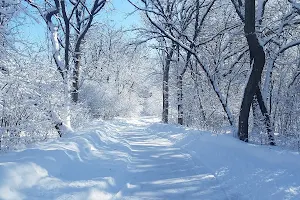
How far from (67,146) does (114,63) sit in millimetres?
35295

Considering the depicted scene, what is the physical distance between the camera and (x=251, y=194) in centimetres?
516

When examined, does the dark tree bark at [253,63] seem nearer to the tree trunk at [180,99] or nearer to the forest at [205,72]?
the forest at [205,72]

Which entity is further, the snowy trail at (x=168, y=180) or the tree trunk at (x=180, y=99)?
the tree trunk at (x=180, y=99)

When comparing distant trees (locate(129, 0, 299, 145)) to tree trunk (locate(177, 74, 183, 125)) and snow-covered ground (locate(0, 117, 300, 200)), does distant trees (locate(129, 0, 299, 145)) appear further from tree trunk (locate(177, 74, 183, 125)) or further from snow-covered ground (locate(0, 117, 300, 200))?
snow-covered ground (locate(0, 117, 300, 200))

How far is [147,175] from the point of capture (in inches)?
274

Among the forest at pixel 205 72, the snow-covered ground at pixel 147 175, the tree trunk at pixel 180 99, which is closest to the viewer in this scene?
the snow-covered ground at pixel 147 175

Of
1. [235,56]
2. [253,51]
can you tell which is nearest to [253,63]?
[253,51]

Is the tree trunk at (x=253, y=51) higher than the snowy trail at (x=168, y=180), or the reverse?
the tree trunk at (x=253, y=51)

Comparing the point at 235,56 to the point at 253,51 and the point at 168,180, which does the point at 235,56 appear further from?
the point at 168,180

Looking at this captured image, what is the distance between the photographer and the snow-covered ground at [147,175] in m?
4.68

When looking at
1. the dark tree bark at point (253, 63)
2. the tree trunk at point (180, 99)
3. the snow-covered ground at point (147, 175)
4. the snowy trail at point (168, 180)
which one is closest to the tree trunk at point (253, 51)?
the dark tree bark at point (253, 63)

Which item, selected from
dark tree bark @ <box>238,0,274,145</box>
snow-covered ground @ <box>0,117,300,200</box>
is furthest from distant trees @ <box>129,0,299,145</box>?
snow-covered ground @ <box>0,117,300,200</box>

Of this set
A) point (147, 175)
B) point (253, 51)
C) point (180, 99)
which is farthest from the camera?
point (180, 99)

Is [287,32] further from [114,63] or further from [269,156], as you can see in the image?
[114,63]
